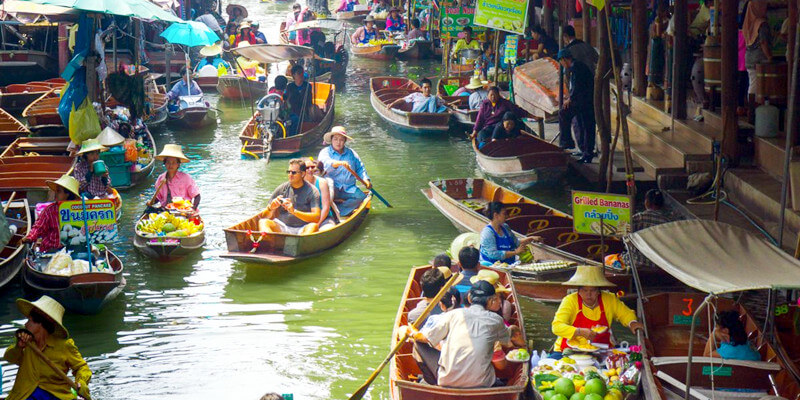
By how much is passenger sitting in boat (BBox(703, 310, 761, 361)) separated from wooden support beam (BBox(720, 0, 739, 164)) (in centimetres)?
521

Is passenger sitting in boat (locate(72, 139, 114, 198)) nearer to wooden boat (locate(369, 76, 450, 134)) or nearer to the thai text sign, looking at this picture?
the thai text sign

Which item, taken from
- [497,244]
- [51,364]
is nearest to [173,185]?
[497,244]

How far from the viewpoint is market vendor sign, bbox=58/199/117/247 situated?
9930mm

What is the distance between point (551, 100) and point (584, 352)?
704cm

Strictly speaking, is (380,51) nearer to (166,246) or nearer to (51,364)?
(166,246)

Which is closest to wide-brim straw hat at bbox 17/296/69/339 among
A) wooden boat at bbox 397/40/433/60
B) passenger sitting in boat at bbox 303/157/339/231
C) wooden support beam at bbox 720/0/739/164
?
passenger sitting in boat at bbox 303/157/339/231

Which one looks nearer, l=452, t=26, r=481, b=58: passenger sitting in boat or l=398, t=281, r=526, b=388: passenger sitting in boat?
l=398, t=281, r=526, b=388: passenger sitting in boat

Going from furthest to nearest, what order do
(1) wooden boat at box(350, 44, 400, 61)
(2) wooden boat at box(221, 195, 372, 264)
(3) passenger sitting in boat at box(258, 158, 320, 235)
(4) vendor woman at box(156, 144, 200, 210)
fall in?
1. (1) wooden boat at box(350, 44, 400, 61)
2. (4) vendor woman at box(156, 144, 200, 210)
3. (3) passenger sitting in boat at box(258, 158, 320, 235)
4. (2) wooden boat at box(221, 195, 372, 264)

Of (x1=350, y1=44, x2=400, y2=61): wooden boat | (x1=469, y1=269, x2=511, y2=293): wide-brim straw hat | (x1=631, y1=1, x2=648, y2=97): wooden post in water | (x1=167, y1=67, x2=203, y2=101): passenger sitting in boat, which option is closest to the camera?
(x1=469, y1=269, x2=511, y2=293): wide-brim straw hat

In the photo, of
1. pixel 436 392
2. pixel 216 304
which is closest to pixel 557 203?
pixel 216 304

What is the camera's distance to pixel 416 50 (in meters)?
30.2

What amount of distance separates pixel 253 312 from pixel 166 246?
1636 millimetres

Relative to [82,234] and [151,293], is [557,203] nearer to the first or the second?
[151,293]

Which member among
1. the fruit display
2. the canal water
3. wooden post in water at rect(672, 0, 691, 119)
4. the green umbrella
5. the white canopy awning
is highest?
the green umbrella
